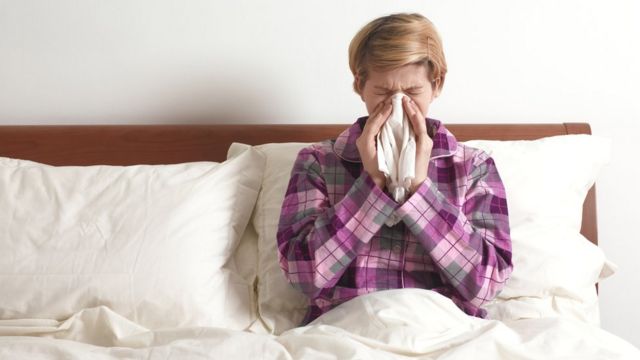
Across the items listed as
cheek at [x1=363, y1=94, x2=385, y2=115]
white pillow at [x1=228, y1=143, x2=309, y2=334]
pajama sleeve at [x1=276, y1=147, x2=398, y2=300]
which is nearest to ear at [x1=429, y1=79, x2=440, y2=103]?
cheek at [x1=363, y1=94, x2=385, y2=115]

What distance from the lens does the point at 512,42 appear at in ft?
6.44

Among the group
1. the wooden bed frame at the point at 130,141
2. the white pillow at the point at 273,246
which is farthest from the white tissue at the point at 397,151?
the wooden bed frame at the point at 130,141

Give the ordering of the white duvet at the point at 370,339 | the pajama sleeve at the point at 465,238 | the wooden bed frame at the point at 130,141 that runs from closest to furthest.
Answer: the white duvet at the point at 370,339 → the pajama sleeve at the point at 465,238 → the wooden bed frame at the point at 130,141

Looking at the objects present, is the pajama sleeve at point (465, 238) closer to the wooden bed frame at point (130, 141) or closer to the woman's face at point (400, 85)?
the woman's face at point (400, 85)

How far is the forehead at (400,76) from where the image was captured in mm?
1438

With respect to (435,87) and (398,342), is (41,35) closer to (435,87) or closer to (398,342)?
(435,87)

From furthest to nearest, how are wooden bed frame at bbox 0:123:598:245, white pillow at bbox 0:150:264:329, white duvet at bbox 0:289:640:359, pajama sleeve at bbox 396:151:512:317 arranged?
wooden bed frame at bbox 0:123:598:245
white pillow at bbox 0:150:264:329
pajama sleeve at bbox 396:151:512:317
white duvet at bbox 0:289:640:359

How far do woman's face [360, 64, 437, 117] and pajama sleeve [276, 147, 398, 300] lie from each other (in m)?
0.16

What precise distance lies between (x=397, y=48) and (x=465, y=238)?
1.26ft

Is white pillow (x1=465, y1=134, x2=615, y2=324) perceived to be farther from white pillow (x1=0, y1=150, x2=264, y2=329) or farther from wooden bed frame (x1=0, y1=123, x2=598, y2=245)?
white pillow (x1=0, y1=150, x2=264, y2=329)

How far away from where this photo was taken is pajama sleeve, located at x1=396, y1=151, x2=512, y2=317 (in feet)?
4.57

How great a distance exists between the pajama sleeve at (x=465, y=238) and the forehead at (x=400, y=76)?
0.65 ft

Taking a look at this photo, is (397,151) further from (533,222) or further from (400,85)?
(533,222)

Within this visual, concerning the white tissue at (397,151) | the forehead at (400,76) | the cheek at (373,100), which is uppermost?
the forehead at (400,76)
